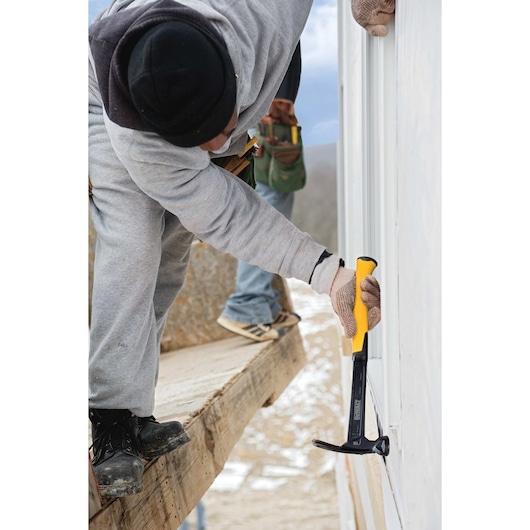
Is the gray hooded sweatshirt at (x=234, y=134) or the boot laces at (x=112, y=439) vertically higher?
the gray hooded sweatshirt at (x=234, y=134)

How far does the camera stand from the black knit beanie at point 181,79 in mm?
1099

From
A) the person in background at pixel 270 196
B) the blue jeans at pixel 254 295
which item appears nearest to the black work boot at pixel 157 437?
the person in background at pixel 270 196

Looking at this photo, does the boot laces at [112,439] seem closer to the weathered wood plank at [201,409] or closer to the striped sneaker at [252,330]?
the weathered wood plank at [201,409]

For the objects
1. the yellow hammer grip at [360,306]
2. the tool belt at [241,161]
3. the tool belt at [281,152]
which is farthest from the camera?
the tool belt at [281,152]

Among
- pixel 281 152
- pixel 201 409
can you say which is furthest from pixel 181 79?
pixel 281 152

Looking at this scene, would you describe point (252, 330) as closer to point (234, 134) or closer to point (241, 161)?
point (241, 161)

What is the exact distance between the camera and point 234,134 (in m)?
1.49

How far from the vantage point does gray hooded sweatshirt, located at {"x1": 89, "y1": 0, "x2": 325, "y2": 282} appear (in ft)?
4.05

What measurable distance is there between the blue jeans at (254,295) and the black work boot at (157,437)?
1.95m

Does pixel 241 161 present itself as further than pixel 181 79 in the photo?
Yes

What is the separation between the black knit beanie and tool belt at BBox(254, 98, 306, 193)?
88.0 inches

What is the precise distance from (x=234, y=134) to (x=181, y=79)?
1.27ft

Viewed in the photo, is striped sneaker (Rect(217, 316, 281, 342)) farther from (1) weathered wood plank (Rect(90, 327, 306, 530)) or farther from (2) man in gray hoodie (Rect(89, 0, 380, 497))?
(2) man in gray hoodie (Rect(89, 0, 380, 497))
